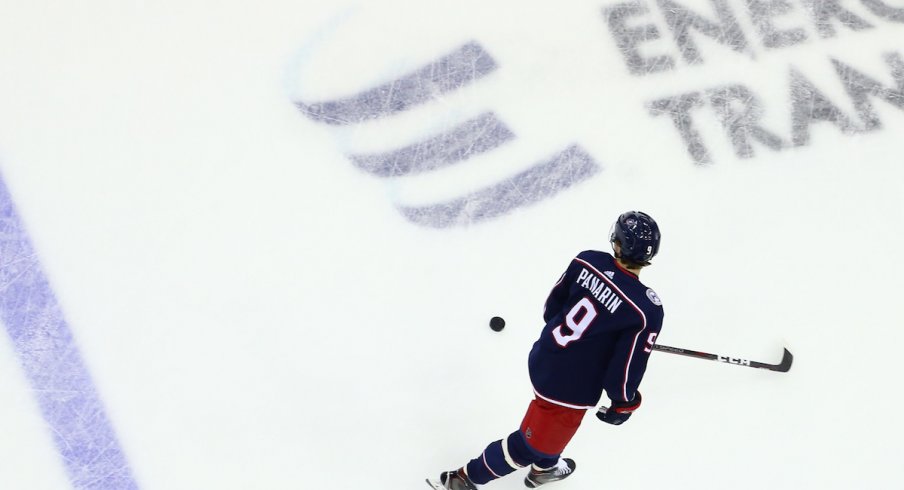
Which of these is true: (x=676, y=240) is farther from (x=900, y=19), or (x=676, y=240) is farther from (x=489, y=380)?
(x=900, y=19)

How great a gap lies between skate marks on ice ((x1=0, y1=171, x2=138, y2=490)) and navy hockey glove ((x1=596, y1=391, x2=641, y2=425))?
76.8 inches

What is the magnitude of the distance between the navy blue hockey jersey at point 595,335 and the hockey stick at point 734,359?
0.55 m

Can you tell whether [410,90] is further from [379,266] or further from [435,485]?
[435,485]

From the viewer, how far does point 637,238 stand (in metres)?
3.79

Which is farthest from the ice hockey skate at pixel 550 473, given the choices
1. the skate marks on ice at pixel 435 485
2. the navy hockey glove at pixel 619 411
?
the navy hockey glove at pixel 619 411

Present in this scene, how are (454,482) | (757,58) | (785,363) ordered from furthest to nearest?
(757,58)
(785,363)
(454,482)

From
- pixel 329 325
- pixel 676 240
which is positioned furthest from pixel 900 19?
pixel 329 325

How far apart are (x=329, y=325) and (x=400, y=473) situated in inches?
28.6

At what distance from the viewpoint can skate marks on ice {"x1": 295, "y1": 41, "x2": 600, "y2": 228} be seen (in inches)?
Answer: 193

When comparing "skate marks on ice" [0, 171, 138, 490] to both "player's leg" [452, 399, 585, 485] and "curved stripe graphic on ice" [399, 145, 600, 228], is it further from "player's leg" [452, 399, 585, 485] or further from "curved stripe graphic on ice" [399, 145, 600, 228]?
"curved stripe graphic on ice" [399, 145, 600, 228]

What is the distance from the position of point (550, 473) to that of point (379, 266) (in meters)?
1.21

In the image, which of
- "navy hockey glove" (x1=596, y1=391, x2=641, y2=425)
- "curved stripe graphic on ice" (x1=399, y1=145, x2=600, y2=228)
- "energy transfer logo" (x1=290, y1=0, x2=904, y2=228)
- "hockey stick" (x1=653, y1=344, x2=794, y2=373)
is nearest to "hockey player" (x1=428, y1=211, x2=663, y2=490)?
"navy hockey glove" (x1=596, y1=391, x2=641, y2=425)

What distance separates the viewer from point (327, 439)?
173 inches

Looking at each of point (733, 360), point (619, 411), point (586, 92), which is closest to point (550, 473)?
point (619, 411)
